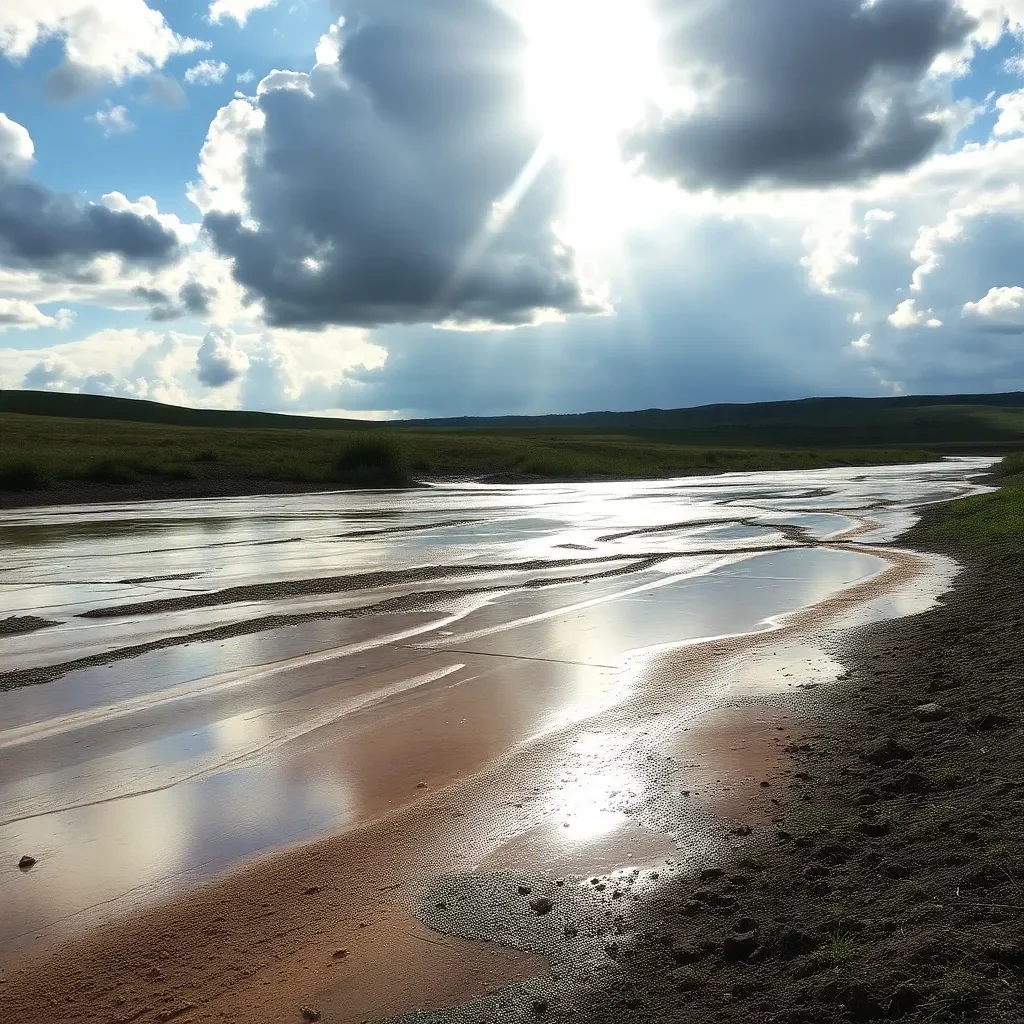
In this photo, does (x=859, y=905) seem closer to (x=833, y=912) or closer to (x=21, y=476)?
(x=833, y=912)

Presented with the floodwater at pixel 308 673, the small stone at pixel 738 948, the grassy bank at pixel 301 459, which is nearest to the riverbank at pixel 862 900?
the small stone at pixel 738 948

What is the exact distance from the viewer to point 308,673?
32.2 ft

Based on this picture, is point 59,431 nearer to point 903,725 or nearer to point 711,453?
point 711,453

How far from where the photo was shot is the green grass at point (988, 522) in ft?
61.2

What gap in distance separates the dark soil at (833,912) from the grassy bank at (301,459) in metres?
41.1

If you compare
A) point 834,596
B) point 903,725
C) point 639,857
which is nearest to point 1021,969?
point 639,857

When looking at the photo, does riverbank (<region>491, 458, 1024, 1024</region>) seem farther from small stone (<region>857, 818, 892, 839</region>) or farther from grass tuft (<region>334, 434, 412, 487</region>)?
grass tuft (<region>334, 434, 412, 487</region>)

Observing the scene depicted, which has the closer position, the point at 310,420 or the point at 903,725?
the point at 903,725

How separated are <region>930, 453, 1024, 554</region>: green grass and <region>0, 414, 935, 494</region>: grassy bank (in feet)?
109

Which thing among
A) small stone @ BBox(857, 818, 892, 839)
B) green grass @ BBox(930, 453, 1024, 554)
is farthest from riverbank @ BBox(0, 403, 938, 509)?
small stone @ BBox(857, 818, 892, 839)

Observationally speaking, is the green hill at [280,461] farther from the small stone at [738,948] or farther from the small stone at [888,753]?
the small stone at [738,948]

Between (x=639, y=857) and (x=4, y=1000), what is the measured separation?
3230 mm

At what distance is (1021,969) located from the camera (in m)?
3.46

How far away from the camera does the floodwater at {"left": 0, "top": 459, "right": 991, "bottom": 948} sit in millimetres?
5961
